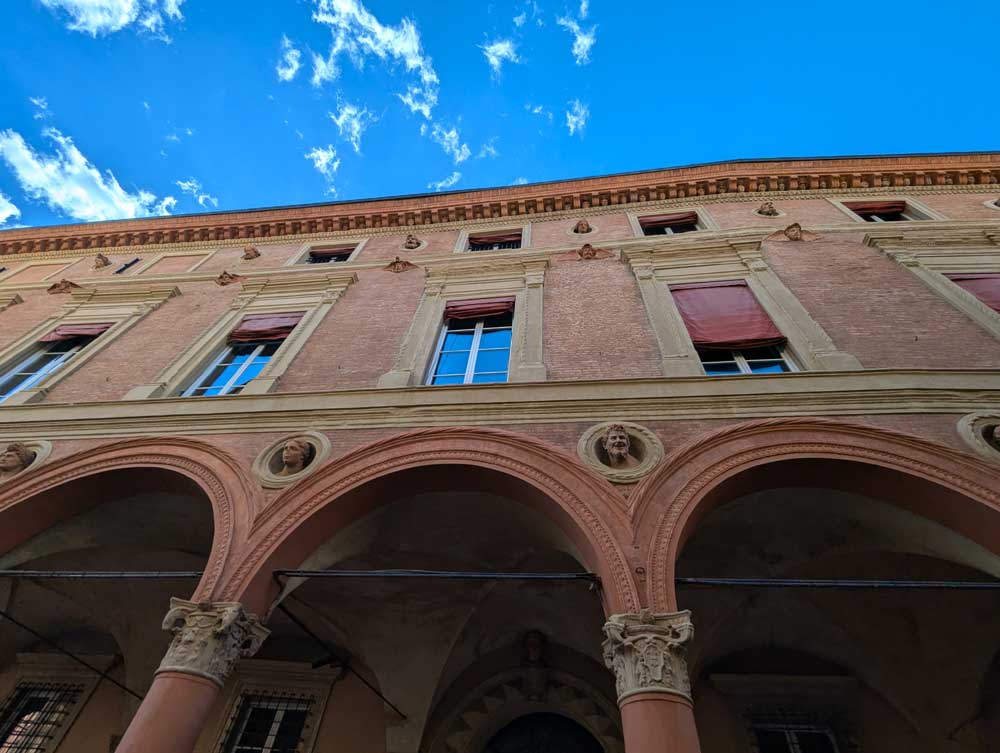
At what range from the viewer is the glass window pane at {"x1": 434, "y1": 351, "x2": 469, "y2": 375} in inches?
341

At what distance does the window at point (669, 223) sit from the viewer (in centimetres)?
1311

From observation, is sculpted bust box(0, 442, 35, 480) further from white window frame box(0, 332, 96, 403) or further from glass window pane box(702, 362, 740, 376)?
glass window pane box(702, 362, 740, 376)

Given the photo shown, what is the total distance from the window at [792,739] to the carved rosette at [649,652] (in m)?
4.28

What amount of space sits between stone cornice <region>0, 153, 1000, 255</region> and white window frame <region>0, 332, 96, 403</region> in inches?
213

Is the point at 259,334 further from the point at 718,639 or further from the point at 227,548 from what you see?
the point at 718,639

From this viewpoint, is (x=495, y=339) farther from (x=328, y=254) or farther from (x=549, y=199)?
(x=328, y=254)

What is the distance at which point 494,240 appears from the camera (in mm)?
13453

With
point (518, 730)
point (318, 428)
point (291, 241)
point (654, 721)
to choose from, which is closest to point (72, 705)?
point (318, 428)

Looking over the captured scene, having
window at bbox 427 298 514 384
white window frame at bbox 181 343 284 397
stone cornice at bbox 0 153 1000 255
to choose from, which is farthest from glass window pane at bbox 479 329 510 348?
stone cornice at bbox 0 153 1000 255

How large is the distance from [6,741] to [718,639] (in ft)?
34.9

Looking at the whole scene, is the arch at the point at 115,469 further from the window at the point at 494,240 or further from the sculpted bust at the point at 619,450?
the window at the point at 494,240

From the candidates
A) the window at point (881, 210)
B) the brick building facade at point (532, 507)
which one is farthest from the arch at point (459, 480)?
the window at point (881, 210)

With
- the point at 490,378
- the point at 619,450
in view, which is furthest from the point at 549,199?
the point at 619,450

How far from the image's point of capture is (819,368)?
6.96 meters
